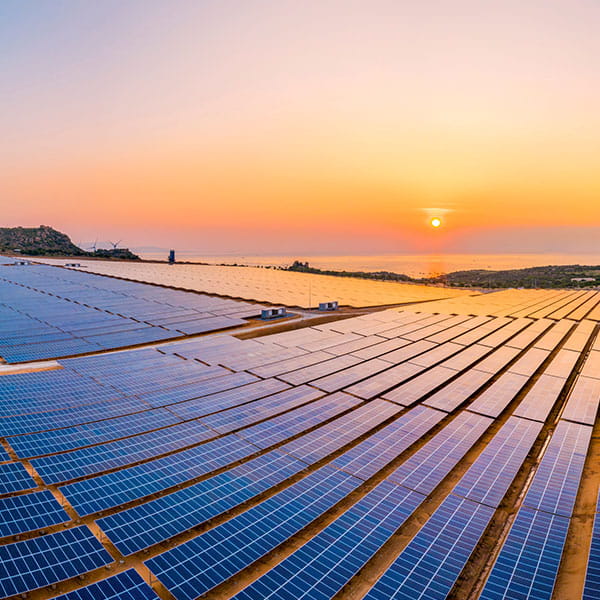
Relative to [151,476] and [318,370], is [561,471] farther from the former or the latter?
[151,476]

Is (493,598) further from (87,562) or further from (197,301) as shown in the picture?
(197,301)

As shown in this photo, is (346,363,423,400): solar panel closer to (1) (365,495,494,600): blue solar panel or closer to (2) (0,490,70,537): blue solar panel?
(1) (365,495,494,600): blue solar panel

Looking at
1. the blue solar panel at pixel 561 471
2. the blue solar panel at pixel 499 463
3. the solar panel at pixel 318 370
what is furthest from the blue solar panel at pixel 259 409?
the blue solar panel at pixel 561 471

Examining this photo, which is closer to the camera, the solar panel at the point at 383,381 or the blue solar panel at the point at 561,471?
the blue solar panel at the point at 561,471

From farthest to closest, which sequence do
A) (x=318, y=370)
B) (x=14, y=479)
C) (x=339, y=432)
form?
1. (x=318, y=370)
2. (x=339, y=432)
3. (x=14, y=479)

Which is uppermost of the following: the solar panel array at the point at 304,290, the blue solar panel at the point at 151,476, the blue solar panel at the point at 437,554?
the solar panel array at the point at 304,290

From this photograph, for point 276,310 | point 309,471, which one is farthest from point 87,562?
point 276,310

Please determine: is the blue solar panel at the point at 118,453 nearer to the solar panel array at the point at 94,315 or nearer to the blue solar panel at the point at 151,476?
the blue solar panel at the point at 151,476

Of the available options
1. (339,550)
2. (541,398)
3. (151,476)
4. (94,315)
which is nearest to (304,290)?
(94,315)
